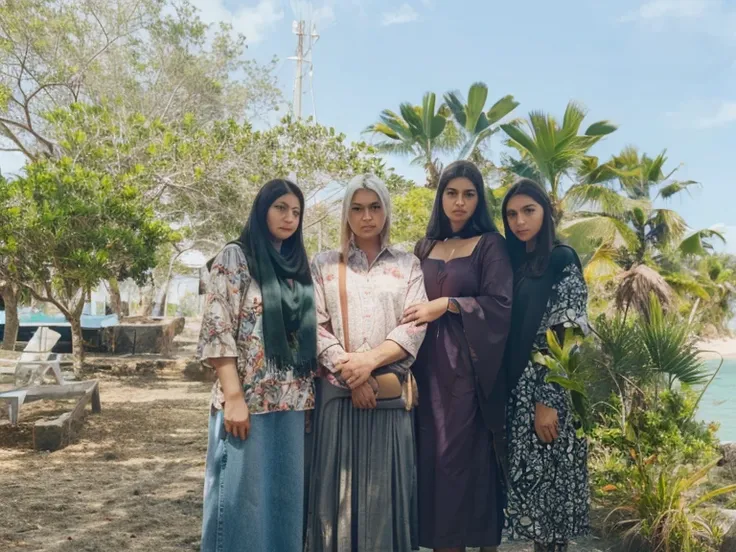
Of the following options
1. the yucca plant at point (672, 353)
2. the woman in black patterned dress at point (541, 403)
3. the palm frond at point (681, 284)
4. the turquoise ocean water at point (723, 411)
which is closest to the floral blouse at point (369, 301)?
the woman in black patterned dress at point (541, 403)

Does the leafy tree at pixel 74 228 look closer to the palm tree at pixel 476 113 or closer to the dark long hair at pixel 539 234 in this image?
the dark long hair at pixel 539 234

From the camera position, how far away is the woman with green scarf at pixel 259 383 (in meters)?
2.45

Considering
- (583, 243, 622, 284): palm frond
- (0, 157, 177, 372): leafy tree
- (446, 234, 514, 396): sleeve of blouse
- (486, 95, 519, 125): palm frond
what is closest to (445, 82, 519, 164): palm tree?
(486, 95, 519, 125): palm frond

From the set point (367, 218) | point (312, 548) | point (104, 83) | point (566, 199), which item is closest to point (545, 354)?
point (367, 218)

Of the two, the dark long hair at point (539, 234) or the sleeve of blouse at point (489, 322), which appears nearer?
Result: the sleeve of blouse at point (489, 322)

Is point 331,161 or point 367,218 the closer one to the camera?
point 367,218

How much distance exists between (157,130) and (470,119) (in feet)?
26.8

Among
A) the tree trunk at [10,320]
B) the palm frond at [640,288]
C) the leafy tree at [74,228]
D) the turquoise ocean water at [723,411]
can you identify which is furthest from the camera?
the tree trunk at [10,320]

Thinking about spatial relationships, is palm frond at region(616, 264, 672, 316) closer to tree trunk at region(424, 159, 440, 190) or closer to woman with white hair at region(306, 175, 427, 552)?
tree trunk at region(424, 159, 440, 190)

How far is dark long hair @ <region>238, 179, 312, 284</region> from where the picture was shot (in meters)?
2.55

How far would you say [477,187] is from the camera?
2.81 meters

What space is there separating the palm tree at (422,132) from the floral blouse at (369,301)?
41.6ft

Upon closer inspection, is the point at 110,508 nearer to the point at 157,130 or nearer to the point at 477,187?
the point at 477,187

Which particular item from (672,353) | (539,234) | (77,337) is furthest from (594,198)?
(539,234)
